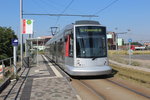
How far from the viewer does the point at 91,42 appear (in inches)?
560

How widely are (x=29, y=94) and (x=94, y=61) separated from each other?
18.7 feet

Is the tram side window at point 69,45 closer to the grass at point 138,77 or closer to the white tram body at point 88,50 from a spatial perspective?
the white tram body at point 88,50

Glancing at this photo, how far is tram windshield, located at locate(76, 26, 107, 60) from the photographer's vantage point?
14.2 metres

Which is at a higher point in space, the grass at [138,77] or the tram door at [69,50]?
the tram door at [69,50]

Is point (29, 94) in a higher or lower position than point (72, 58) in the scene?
lower

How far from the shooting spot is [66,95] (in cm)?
898

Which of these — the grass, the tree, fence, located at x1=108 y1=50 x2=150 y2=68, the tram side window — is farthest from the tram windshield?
the tree

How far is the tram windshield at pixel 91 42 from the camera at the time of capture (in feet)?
46.5

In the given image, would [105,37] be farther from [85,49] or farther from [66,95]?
[66,95]

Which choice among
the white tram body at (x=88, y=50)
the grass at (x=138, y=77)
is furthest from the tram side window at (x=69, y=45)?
the grass at (x=138, y=77)

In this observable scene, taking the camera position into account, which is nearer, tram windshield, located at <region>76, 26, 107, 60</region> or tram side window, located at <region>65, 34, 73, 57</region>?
tram windshield, located at <region>76, 26, 107, 60</region>

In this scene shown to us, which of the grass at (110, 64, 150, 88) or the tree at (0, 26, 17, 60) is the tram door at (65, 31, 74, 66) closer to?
the grass at (110, 64, 150, 88)

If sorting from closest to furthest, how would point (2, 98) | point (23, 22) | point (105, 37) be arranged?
point (2, 98)
point (105, 37)
point (23, 22)

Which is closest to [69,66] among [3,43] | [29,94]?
[29,94]
